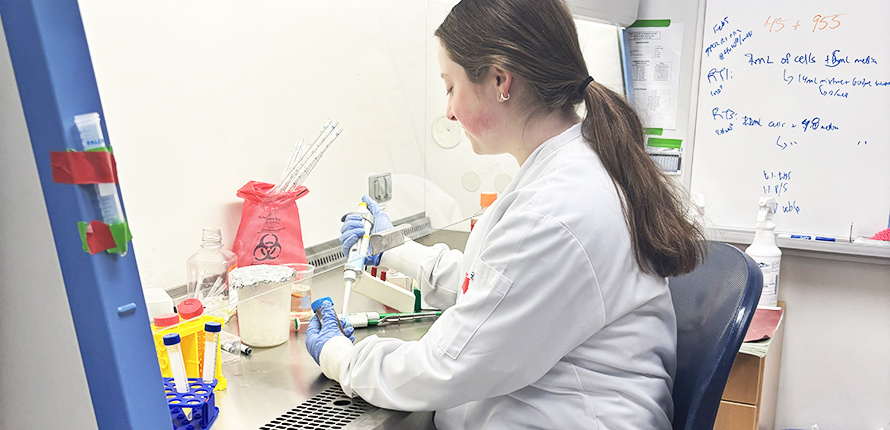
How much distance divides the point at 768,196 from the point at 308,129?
1683 millimetres

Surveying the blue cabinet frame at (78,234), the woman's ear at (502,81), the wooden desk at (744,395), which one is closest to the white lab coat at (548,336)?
the woman's ear at (502,81)

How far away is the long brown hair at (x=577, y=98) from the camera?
108 cm

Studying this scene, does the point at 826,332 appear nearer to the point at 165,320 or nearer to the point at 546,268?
the point at 546,268

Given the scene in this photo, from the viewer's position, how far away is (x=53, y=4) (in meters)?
0.52

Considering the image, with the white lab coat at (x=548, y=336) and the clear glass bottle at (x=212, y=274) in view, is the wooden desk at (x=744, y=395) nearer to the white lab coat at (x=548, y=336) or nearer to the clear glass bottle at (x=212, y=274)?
the white lab coat at (x=548, y=336)

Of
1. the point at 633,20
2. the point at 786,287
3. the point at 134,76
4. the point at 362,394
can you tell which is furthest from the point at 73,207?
the point at 786,287

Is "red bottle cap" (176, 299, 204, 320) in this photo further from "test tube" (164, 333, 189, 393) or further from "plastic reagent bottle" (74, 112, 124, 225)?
"plastic reagent bottle" (74, 112, 124, 225)

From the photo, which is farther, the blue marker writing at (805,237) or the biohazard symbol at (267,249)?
the blue marker writing at (805,237)

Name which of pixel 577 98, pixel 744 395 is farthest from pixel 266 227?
pixel 744 395

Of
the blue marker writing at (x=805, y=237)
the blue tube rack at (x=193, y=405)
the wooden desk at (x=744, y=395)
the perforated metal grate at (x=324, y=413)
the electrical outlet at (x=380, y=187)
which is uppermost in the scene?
the electrical outlet at (x=380, y=187)

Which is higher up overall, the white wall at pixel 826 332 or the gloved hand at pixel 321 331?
the gloved hand at pixel 321 331

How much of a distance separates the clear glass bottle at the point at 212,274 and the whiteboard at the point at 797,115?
1702 mm

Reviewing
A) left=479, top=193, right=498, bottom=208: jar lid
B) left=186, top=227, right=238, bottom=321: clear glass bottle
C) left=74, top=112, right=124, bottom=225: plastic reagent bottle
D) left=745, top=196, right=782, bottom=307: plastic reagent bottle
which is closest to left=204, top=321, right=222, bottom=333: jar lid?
left=186, top=227, right=238, bottom=321: clear glass bottle

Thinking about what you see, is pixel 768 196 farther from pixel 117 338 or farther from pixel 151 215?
pixel 117 338
